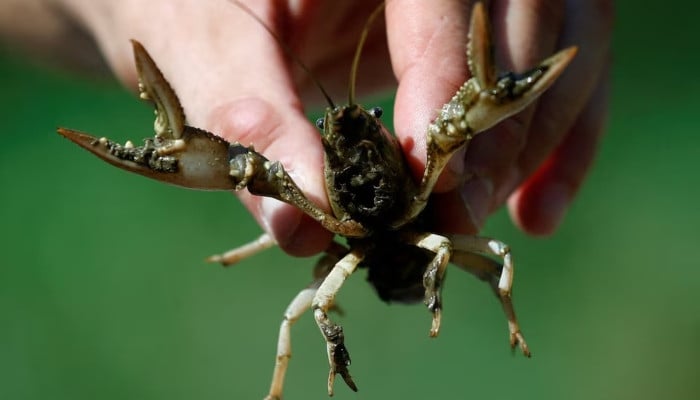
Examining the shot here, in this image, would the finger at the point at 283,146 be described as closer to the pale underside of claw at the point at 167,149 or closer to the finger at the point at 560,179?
the pale underside of claw at the point at 167,149

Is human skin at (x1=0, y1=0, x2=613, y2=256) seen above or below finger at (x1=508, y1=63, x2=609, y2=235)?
above

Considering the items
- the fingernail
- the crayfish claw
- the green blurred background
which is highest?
the crayfish claw

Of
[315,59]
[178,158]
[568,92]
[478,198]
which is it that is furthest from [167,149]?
[568,92]

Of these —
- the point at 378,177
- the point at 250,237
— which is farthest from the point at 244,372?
the point at 378,177

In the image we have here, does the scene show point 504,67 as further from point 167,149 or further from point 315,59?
point 167,149

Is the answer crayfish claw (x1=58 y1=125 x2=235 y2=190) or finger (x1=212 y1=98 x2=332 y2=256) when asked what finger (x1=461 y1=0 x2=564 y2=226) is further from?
crayfish claw (x1=58 y1=125 x2=235 y2=190)

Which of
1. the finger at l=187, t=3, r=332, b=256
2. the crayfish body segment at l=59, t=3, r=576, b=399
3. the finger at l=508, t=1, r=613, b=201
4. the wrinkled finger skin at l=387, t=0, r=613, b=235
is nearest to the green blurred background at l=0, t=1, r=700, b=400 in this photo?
the wrinkled finger skin at l=387, t=0, r=613, b=235
